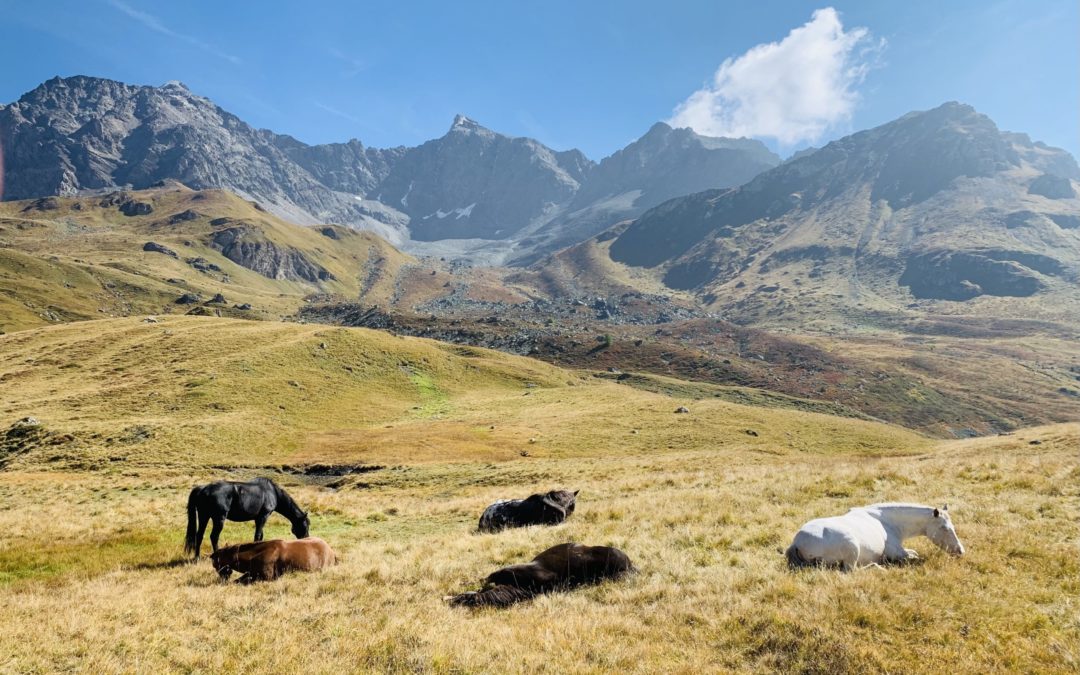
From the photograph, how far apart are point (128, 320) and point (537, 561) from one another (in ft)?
376

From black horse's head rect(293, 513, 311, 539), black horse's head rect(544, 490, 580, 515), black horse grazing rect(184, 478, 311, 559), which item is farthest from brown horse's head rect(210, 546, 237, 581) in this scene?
black horse's head rect(544, 490, 580, 515)

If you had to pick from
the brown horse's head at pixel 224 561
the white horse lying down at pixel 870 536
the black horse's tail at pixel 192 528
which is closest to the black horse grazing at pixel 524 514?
the brown horse's head at pixel 224 561

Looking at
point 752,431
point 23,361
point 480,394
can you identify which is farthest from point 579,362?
point 23,361

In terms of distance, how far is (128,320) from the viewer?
96.6 m

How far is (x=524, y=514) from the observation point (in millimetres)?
18188

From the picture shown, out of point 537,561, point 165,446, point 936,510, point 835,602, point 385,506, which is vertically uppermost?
point 936,510

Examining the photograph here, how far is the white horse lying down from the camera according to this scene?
10.2 meters

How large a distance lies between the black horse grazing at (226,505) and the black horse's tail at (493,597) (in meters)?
8.03

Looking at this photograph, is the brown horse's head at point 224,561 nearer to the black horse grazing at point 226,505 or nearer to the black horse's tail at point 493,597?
the black horse grazing at point 226,505

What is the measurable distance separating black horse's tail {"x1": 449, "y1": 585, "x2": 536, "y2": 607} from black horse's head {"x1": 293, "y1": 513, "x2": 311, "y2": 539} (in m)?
8.63

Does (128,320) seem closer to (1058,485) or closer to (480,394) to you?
(480,394)

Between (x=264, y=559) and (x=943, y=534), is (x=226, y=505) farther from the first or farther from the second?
(x=943, y=534)

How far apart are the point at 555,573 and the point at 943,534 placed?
811cm

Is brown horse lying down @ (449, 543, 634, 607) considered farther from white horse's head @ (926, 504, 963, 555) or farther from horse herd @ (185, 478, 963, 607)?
white horse's head @ (926, 504, 963, 555)
